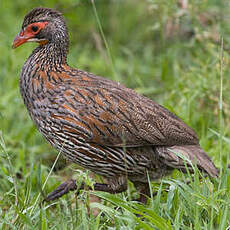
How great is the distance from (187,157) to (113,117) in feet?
2.27

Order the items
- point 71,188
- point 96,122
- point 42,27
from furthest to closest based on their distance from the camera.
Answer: point 42,27
point 71,188
point 96,122

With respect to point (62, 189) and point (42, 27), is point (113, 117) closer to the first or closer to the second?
point (62, 189)

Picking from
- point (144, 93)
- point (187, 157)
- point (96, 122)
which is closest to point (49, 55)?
point (96, 122)

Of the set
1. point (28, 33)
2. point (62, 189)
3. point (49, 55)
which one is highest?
point (28, 33)

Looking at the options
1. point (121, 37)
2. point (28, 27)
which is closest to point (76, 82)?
point (28, 27)

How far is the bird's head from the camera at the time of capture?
4.91 m

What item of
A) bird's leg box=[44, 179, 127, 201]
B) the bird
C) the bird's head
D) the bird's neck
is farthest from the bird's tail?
the bird's head

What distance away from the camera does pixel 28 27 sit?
491cm

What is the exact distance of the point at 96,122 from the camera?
15.1 ft

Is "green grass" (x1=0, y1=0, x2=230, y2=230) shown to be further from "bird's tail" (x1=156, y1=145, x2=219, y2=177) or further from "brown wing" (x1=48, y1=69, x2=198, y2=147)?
"brown wing" (x1=48, y1=69, x2=198, y2=147)

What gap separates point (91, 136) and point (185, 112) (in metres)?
1.60

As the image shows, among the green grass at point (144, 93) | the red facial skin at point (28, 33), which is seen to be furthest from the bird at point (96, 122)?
the green grass at point (144, 93)

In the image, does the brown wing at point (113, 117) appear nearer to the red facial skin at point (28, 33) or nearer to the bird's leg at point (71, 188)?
the bird's leg at point (71, 188)

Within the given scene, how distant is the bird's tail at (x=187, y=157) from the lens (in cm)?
468
